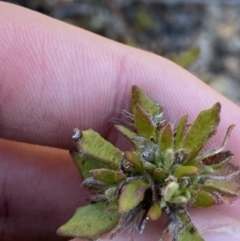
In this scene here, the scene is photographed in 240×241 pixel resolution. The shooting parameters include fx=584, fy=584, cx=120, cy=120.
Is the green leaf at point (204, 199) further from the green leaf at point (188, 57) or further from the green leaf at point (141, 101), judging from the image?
the green leaf at point (188, 57)

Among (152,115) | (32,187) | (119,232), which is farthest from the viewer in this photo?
(32,187)

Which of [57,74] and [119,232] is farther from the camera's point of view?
[57,74]

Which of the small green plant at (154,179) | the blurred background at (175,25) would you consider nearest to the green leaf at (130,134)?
the small green plant at (154,179)

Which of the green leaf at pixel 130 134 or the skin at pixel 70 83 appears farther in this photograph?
the skin at pixel 70 83

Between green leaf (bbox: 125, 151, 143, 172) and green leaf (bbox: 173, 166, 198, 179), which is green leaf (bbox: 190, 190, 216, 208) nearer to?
green leaf (bbox: 173, 166, 198, 179)

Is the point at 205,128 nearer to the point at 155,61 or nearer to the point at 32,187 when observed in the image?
the point at 155,61

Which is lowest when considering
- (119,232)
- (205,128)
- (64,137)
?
(64,137)

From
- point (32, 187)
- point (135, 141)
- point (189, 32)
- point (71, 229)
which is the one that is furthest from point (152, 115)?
point (189, 32)

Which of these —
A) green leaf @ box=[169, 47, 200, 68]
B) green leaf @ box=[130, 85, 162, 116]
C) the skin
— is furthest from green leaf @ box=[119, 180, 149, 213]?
green leaf @ box=[169, 47, 200, 68]
